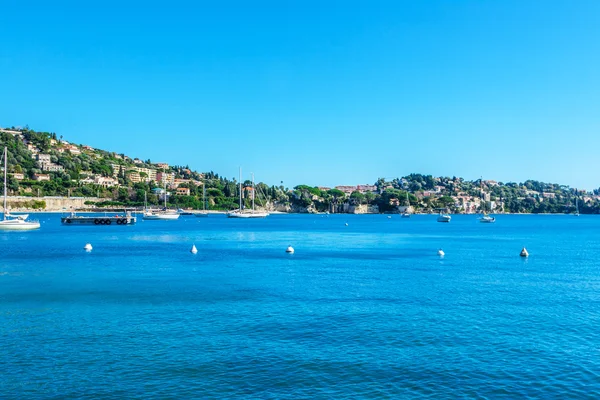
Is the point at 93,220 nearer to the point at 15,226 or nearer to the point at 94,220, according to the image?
the point at 94,220

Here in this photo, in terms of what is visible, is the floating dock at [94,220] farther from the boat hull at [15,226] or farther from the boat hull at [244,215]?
the boat hull at [244,215]

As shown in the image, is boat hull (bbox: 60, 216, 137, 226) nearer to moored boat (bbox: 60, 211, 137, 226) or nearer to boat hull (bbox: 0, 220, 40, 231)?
moored boat (bbox: 60, 211, 137, 226)

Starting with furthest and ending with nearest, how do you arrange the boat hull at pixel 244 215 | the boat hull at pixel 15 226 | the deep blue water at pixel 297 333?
the boat hull at pixel 244 215 → the boat hull at pixel 15 226 → the deep blue water at pixel 297 333

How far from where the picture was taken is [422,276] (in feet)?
124

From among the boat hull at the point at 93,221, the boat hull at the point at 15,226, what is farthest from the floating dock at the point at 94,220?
the boat hull at the point at 15,226

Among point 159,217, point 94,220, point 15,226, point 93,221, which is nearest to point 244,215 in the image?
point 159,217

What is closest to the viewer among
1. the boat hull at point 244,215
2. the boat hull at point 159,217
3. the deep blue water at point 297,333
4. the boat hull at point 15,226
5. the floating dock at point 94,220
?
the deep blue water at point 297,333

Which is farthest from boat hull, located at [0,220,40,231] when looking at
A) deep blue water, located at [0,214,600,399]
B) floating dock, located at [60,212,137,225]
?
deep blue water, located at [0,214,600,399]

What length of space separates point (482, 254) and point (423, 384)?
144ft

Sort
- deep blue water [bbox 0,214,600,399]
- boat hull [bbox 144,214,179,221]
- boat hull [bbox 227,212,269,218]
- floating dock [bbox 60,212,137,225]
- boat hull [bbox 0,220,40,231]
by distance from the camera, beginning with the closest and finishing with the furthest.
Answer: deep blue water [bbox 0,214,600,399] → boat hull [bbox 0,220,40,231] → floating dock [bbox 60,212,137,225] → boat hull [bbox 144,214,179,221] → boat hull [bbox 227,212,269,218]

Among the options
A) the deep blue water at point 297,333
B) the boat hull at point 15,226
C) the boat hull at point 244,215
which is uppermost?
the boat hull at point 244,215

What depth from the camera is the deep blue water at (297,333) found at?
15516 mm

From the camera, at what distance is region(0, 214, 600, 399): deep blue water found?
15516mm

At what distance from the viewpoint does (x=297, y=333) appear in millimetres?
20609
